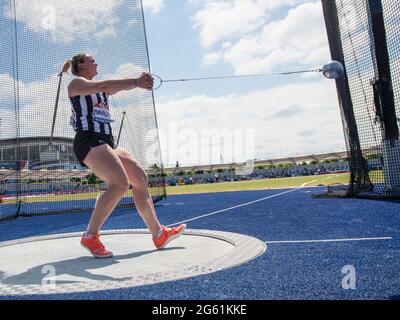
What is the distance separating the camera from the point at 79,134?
3.59m

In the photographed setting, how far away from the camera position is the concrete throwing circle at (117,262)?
8.12ft

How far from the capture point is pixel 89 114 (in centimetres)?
354

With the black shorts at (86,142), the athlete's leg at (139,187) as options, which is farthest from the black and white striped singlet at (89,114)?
the athlete's leg at (139,187)

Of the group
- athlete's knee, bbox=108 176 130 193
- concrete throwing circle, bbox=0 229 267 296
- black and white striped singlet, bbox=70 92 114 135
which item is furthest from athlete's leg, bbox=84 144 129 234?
concrete throwing circle, bbox=0 229 267 296

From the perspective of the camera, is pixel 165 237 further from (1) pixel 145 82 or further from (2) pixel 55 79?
(2) pixel 55 79

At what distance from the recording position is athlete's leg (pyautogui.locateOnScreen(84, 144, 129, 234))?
3.49 meters

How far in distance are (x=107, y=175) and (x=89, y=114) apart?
650 mm

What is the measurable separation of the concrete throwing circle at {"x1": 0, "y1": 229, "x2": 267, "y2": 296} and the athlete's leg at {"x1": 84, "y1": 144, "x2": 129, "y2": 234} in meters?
0.43

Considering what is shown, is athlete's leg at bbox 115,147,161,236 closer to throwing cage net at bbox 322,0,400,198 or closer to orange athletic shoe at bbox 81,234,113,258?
orange athletic shoe at bbox 81,234,113,258

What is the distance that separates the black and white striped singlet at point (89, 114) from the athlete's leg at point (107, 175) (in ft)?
0.70

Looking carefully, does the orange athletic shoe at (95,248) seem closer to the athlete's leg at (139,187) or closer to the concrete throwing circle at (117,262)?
the concrete throwing circle at (117,262)
